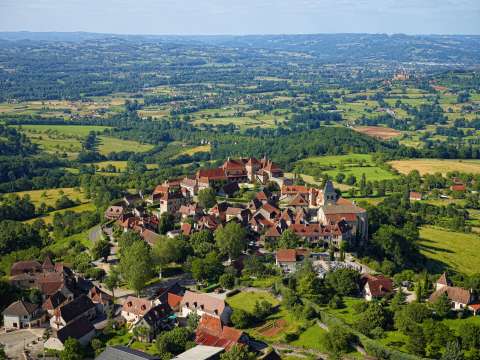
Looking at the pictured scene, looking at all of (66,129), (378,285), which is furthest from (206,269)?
(66,129)

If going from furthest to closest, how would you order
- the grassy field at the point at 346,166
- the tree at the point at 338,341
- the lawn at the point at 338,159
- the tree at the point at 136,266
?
the lawn at the point at 338,159 → the grassy field at the point at 346,166 → the tree at the point at 136,266 → the tree at the point at 338,341

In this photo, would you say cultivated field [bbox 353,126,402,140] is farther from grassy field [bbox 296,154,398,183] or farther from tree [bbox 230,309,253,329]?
tree [bbox 230,309,253,329]

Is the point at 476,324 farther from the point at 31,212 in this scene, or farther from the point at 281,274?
the point at 31,212

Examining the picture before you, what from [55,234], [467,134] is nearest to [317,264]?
[55,234]

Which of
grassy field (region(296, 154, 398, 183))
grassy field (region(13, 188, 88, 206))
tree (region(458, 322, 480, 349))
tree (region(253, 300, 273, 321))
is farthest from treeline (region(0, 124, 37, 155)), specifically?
tree (region(458, 322, 480, 349))

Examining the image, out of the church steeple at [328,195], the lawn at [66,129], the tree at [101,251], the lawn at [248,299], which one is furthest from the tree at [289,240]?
the lawn at [66,129]

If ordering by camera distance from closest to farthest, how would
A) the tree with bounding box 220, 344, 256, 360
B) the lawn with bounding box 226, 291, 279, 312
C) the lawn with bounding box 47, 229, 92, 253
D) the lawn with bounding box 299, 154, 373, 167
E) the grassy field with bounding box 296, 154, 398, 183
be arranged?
the tree with bounding box 220, 344, 256, 360 → the lawn with bounding box 226, 291, 279, 312 → the lawn with bounding box 47, 229, 92, 253 → the grassy field with bounding box 296, 154, 398, 183 → the lawn with bounding box 299, 154, 373, 167

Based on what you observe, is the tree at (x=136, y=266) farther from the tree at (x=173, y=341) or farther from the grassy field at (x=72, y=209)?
the grassy field at (x=72, y=209)
